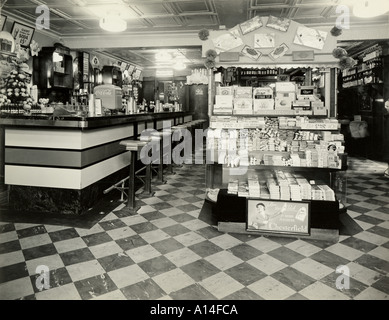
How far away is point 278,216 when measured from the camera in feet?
11.7

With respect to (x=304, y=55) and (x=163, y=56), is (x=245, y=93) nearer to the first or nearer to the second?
(x=304, y=55)

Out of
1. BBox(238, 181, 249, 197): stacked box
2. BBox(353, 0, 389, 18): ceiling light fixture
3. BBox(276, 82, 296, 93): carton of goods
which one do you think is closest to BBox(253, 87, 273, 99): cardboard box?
BBox(276, 82, 296, 93): carton of goods

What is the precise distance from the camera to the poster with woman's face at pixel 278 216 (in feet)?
11.6

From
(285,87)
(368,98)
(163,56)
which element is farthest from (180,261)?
(163,56)

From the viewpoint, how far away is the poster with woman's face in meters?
3.54

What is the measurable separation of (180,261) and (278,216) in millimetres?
1251

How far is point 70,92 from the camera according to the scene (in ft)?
32.4

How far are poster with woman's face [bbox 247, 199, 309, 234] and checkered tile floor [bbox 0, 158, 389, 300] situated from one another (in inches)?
5.1

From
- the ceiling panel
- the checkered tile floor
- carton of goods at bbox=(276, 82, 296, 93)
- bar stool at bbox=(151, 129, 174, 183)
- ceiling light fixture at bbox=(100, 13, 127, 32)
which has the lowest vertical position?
the checkered tile floor

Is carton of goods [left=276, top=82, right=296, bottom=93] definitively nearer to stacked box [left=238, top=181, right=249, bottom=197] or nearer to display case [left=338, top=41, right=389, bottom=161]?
stacked box [left=238, top=181, right=249, bottom=197]
